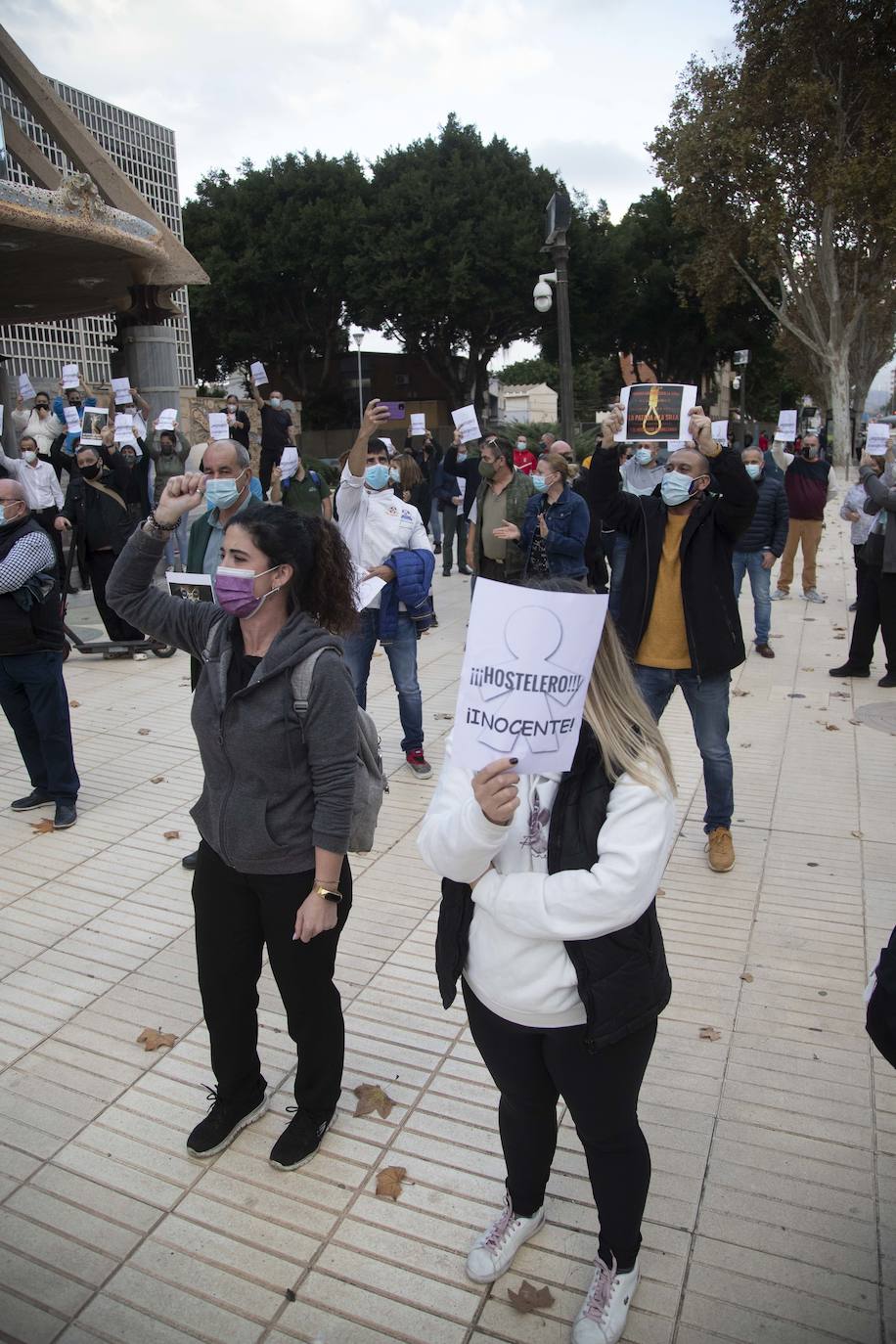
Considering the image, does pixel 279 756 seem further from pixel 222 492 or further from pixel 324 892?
pixel 222 492

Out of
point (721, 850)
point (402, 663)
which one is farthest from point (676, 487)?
point (402, 663)

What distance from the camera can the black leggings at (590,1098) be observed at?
7.32 ft

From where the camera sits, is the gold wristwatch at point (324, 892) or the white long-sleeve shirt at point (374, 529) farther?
the white long-sleeve shirt at point (374, 529)

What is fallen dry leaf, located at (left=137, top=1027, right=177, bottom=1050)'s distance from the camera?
3704 millimetres

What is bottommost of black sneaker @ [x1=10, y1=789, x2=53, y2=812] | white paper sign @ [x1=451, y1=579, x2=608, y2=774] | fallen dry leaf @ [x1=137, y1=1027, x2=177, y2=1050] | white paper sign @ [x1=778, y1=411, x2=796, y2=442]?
fallen dry leaf @ [x1=137, y1=1027, x2=177, y2=1050]

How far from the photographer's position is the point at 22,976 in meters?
4.21

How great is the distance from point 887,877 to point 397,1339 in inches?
137

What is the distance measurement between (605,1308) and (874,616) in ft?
24.5

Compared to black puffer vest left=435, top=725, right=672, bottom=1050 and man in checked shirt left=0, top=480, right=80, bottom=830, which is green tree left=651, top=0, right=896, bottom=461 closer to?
man in checked shirt left=0, top=480, right=80, bottom=830

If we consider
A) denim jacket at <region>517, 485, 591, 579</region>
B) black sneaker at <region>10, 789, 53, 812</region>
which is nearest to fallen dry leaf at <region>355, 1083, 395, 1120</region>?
black sneaker at <region>10, 789, 53, 812</region>

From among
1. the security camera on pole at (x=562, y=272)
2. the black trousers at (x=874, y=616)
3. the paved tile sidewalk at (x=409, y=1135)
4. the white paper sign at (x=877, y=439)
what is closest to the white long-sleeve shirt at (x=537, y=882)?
the paved tile sidewalk at (x=409, y=1135)

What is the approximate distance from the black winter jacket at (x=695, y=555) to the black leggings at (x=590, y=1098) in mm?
2692

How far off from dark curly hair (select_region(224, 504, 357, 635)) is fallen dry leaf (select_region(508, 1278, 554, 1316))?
1.87 meters

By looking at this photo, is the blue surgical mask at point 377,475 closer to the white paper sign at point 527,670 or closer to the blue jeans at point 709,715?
the blue jeans at point 709,715
